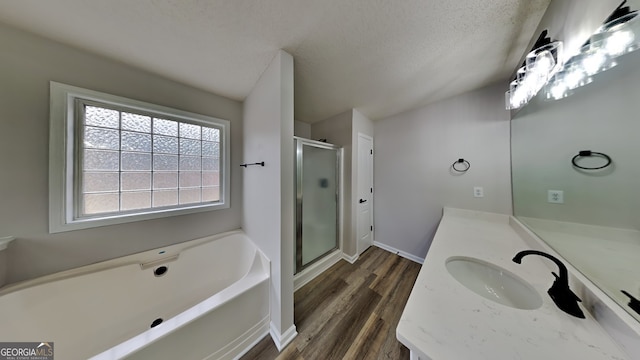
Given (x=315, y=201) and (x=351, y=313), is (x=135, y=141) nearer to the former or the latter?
(x=315, y=201)

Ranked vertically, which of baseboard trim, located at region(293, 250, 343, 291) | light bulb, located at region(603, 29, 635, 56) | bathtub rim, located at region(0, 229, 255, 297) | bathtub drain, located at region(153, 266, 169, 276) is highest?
light bulb, located at region(603, 29, 635, 56)

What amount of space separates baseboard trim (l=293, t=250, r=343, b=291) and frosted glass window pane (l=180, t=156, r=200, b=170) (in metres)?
1.69

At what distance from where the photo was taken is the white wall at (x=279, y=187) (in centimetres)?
121

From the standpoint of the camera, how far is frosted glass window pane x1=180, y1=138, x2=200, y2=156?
1747mm

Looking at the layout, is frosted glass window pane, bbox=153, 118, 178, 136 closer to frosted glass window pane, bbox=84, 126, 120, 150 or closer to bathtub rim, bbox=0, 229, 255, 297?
frosted glass window pane, bbox=84, 126, 120, 150

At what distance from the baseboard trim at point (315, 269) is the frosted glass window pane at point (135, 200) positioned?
1.67 m

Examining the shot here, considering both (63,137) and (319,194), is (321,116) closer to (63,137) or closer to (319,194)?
(319,194)

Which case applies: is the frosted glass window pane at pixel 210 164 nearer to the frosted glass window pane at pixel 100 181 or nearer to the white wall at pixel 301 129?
the frosted glass window pane at pixel 100 181

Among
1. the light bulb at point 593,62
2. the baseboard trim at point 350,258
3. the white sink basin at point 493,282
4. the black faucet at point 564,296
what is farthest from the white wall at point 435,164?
the black faucet at point 564,296

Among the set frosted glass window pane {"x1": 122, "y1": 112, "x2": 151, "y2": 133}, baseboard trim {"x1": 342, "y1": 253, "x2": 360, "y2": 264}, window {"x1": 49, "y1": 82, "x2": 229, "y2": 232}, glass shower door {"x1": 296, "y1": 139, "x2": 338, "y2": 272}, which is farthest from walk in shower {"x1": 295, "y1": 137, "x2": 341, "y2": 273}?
frosted glass window pane {"x1": 122, "y1": 112, "x2": 151, "y2": 133}

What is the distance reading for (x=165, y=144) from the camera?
1.65 meters

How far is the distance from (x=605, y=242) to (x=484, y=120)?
1425mm

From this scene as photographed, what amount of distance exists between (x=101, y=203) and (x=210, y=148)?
975 millimetres

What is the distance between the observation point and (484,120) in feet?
5.74
